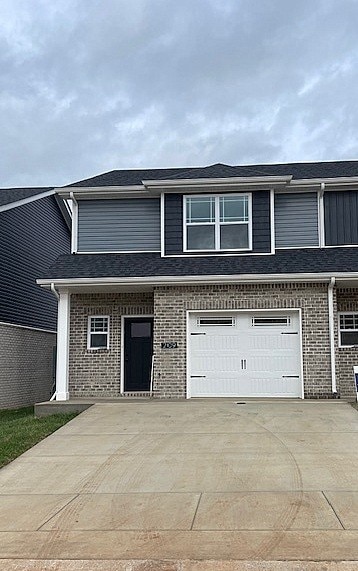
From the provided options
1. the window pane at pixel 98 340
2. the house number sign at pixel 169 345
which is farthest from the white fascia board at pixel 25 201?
the house number sign at pixel 169 345

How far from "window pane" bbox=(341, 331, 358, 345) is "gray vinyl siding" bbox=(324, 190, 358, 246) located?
101 inches

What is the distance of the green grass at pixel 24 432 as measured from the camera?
10.5 metres

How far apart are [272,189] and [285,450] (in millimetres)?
8667

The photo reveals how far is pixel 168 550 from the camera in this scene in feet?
18.9

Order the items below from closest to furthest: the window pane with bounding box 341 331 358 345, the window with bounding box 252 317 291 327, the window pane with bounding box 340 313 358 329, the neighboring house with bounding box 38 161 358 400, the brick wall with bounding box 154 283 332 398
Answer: the brick wall with bounding box 154 283 332 398
the neighboring house with bounding box 38 161 358 400
the window with bounding box 252 317 291 327
the window pane with bounding box 341 331 358 345
the window pane with bounding box 340 313 358 329

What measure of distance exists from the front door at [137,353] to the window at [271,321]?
2891mm

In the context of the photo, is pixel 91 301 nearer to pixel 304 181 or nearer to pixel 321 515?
pixel 304 181

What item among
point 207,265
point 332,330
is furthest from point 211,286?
point 332,330

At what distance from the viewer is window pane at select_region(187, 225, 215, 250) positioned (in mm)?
16922

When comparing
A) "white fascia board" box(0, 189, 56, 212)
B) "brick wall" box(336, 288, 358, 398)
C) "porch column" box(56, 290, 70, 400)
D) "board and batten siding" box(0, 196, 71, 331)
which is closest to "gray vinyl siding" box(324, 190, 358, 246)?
"brick wall" box(336, 288, 358, 398)

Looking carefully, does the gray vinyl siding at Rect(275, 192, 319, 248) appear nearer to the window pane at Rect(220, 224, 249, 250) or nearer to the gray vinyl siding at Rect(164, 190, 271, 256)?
the gray vinyl siding at Rect(164, 190, 271, 256)

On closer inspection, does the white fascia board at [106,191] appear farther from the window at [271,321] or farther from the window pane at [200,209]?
the window at [271,321]

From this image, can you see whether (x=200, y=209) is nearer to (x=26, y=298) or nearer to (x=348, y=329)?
(x=348, y=329)

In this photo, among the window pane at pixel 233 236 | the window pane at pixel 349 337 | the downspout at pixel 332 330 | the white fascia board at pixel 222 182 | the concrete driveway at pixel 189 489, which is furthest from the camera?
the window pane at pixel 233 236
